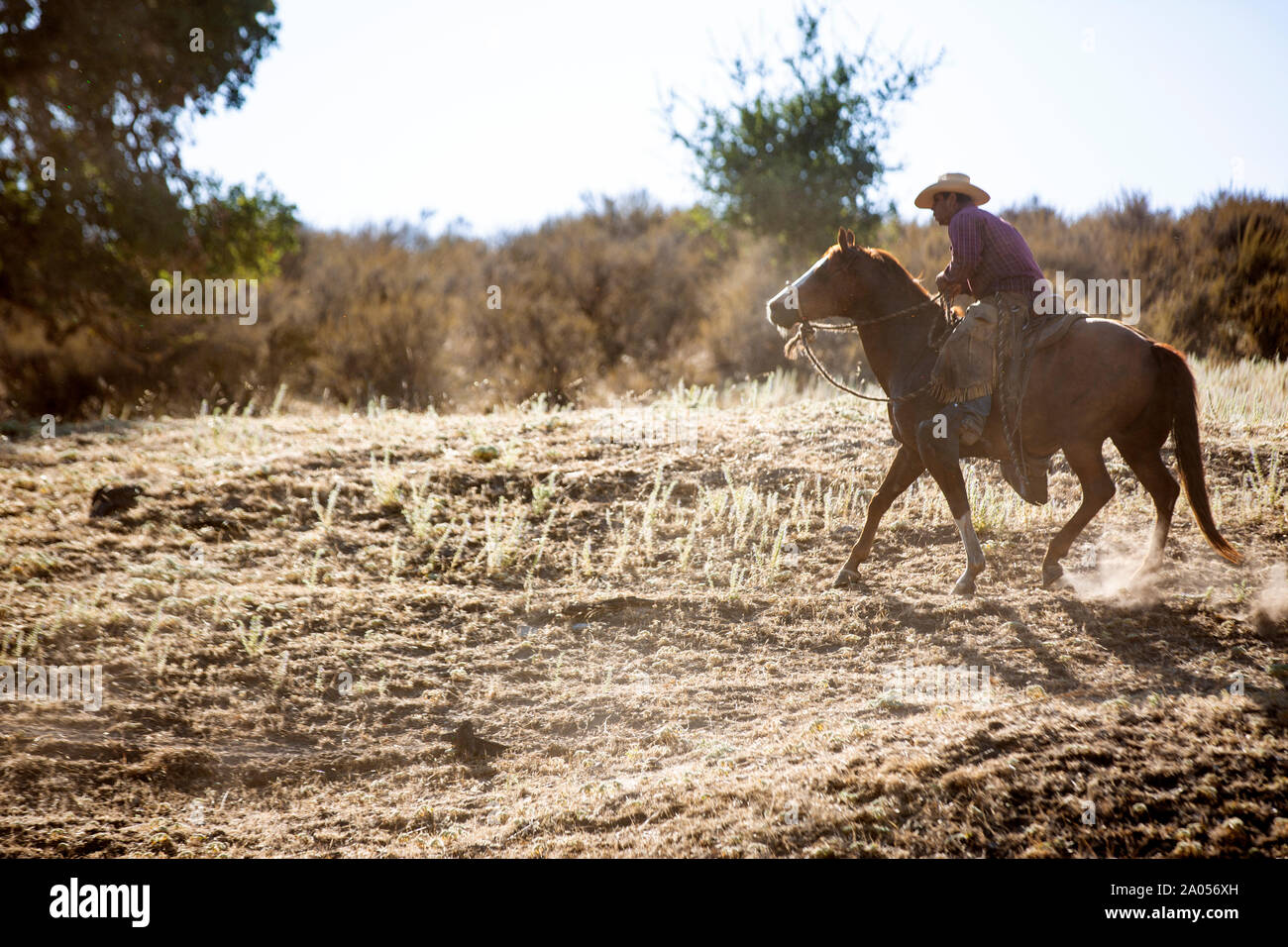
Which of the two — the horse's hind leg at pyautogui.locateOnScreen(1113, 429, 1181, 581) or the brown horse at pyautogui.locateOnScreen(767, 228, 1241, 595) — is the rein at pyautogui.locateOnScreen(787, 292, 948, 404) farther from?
the horse's hind leg at pyautogui.locateOnScreen(1113, 429, 1181, 581)

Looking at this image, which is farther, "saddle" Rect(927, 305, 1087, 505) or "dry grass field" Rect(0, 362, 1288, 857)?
"saddle" Rect(927, 305, 1087, 505)

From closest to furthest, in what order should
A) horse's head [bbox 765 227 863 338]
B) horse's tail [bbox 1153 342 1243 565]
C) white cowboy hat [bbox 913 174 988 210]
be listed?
horse's tail [bbox 1153 342 1243 565] → white cowboy hat [bbox 913 174 988 210] → horse's head [bbox 765 227 863 338]

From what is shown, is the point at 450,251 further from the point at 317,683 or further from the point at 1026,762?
the point at 1026,762

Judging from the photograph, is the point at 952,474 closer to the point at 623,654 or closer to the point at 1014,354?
the point at 1014,354

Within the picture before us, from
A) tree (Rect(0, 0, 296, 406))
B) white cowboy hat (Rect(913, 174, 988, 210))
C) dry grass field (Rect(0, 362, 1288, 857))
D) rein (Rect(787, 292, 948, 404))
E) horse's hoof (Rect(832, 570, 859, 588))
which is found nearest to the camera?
dry grass field (Rect(0, 362, 1288, 857))

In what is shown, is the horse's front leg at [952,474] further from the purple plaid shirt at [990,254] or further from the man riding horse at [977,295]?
the purple plaid shirt at [990,254]

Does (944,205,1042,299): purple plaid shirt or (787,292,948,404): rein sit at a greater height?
(944,205,1042,299): purple plaid shirt

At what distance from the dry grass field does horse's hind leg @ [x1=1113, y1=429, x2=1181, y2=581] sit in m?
0.20

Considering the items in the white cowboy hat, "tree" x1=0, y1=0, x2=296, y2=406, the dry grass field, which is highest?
"tree" x1=0, y1=0, x2=296, y2=406

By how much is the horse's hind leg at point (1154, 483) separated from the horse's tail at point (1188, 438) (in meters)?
0.19

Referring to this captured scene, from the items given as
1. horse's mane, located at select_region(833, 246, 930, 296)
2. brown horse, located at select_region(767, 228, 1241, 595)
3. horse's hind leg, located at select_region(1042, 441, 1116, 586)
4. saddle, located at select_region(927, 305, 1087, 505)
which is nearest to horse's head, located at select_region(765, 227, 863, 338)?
brown horse, located at select_region(767, 228, 1241, 595)

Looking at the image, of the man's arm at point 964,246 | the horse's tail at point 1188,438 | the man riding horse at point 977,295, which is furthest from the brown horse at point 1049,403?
the man's arm at point 964,246

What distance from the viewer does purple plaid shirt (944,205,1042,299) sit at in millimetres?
5934

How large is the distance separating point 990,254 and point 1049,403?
103 cm
